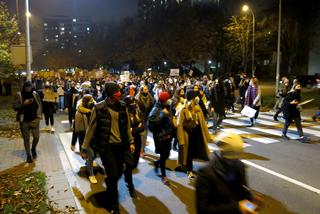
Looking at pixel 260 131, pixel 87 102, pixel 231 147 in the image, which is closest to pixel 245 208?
pixel 231 147

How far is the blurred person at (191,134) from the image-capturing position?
6.86 meters

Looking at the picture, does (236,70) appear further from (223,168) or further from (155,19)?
(223,168)

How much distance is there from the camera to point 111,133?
527cm

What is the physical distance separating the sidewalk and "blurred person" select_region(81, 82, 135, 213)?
95 cm

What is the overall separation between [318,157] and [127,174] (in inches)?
200

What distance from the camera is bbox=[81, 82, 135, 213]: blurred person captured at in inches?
206

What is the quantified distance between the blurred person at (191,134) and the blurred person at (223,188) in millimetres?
3627

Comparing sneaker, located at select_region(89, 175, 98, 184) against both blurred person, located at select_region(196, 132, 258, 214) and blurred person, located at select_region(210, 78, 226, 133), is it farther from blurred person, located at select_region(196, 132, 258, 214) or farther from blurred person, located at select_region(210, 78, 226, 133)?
blurred person, located at select_region(210, 78, 226, 133)

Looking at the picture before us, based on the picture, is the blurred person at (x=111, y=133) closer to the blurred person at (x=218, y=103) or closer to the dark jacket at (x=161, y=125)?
the dark jacket at (x=161, y=125)

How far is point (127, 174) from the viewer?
6.00 meters

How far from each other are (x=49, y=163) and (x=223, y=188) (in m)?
6.13

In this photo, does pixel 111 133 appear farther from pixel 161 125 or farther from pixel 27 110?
pixel 27 110

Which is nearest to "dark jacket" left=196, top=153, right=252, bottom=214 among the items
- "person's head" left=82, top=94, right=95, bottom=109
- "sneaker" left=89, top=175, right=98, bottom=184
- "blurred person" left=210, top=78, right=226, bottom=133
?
"sneaker" left=89, top=175, right=98, bottom=184

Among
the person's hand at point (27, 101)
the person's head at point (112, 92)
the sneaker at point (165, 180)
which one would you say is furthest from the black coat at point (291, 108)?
the person's hand at point (27, 101)
